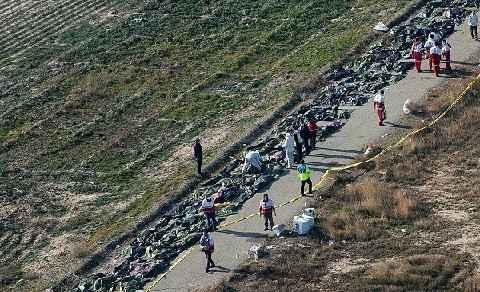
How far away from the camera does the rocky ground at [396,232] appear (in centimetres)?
2831

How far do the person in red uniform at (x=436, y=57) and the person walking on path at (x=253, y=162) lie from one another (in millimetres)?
8532

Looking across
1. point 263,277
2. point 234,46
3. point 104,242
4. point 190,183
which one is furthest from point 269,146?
point 234,46

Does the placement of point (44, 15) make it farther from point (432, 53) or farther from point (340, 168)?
point (340, 168)

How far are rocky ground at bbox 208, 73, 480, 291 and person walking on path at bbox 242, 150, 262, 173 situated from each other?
2.97 m

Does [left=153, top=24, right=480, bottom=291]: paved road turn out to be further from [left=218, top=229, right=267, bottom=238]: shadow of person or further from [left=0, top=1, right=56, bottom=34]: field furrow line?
[left=0, top=1, right=56, bottom=34]: field furrow line

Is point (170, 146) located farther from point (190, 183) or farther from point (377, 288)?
point (377, 288)

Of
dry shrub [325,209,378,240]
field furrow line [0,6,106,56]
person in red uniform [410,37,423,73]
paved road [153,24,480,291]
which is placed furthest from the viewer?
field furrow line [0,6,106,56]

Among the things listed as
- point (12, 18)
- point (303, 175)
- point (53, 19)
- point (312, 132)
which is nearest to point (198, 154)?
point (312, 132)

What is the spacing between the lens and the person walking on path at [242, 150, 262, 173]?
3538cm

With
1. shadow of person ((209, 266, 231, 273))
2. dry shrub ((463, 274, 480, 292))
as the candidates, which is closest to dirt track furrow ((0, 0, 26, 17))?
shadow of person ((209, 266, 231, 273))

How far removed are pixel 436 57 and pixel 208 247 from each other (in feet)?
49.4

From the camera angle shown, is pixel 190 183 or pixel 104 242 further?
pixel 190 183

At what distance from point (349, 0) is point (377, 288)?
2893 cm

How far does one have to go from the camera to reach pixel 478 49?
4244 cm
